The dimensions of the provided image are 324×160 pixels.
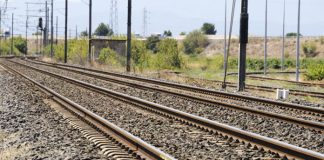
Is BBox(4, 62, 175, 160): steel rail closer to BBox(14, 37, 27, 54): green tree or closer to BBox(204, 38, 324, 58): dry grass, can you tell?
BBox(204, 38, 324, 58): dry grass

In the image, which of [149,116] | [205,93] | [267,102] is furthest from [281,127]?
[205,93]

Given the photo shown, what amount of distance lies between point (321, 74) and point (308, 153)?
31.0 meters

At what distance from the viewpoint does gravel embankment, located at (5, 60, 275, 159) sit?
33.4 feet

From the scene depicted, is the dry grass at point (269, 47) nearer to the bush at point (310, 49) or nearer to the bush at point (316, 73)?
the bush at point (310, 49)

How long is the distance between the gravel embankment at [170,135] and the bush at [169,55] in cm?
3719

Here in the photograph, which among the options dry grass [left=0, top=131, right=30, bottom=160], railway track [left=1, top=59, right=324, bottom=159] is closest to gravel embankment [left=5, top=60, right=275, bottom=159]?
railway track [left=1, top=59, right=324, bottom=159]

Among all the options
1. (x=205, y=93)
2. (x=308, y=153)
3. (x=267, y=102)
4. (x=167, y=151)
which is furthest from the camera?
(x=205, y=93)

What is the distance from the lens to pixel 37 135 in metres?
12.3

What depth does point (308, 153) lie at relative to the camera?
923cm

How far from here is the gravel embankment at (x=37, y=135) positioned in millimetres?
10219

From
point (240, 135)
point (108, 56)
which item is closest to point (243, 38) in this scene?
point (240, 135)

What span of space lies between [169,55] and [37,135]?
148ft

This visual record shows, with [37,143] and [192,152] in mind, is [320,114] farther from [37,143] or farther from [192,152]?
[37,143]

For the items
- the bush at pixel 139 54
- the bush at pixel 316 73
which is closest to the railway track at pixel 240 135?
the bush at pixel 316 73
